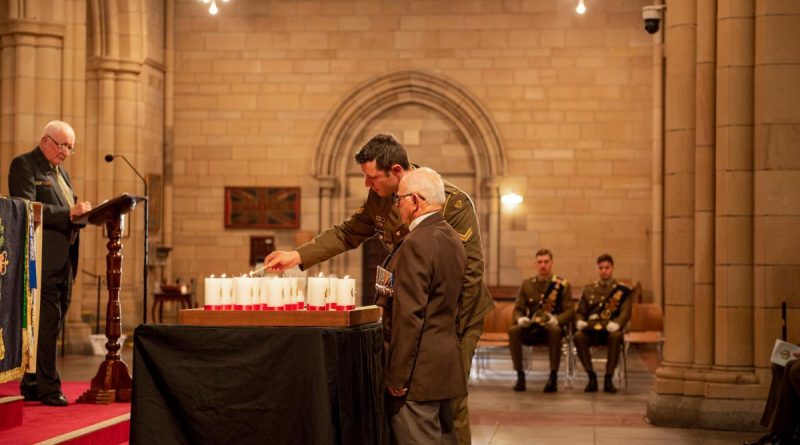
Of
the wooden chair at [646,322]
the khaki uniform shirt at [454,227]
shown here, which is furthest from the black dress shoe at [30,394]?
the wooden chair at [646,322]

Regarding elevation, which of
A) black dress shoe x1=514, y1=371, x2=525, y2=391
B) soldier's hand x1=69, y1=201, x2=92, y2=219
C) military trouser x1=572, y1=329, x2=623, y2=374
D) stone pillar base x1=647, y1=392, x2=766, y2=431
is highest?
soldier's hand x1=69, y1=201, x2=92, y2=219

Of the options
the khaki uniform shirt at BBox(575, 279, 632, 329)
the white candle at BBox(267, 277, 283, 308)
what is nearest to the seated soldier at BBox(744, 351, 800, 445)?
the white candle at BBox(267, 277, 283, 308)

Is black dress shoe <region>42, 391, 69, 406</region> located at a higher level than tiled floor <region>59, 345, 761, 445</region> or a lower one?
higher

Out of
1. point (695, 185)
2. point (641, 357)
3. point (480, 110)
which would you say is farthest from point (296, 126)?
point (695, 185)

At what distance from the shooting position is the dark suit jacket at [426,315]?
4.31 metres

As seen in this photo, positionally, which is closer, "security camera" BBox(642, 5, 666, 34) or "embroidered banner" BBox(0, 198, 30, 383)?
"embroidered banner" BBox(0, 198, 30, 383)

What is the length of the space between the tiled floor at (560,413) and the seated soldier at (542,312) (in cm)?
44

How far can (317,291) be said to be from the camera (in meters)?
4.74

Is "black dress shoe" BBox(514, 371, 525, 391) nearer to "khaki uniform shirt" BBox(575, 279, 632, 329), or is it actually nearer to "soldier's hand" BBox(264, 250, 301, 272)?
"khaki uniform shirt" BBox(575, 279, 632, 329)

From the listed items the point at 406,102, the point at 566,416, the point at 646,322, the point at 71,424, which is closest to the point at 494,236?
the point at 406,102

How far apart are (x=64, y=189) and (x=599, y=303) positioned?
19.3 ft

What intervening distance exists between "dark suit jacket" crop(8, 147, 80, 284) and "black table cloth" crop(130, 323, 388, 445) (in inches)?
91.8

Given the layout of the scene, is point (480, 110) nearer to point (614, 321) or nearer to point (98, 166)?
point (98, 166)

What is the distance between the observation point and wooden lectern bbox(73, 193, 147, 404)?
267 inches
